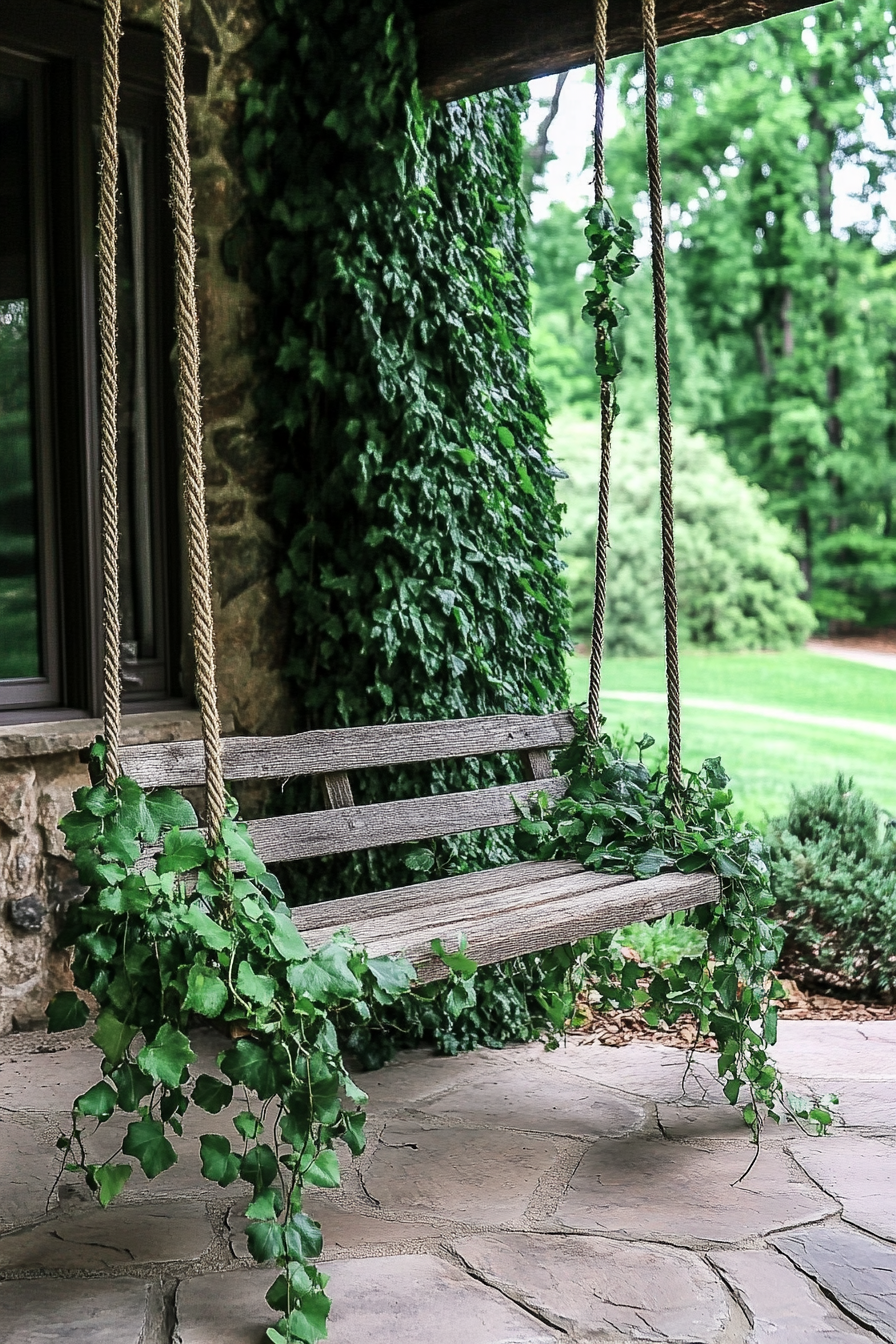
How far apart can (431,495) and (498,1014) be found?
148 centimetres

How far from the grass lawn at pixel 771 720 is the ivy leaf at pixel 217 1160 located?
16.7 ft

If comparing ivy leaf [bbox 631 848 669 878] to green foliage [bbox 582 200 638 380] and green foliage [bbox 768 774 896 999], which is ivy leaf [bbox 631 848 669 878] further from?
green foliage [bbox 768 774 896 999]

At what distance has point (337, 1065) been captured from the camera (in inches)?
79.6

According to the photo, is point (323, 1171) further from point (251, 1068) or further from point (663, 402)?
point (663, 402)

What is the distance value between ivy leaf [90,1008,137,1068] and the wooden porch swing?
0.34 m

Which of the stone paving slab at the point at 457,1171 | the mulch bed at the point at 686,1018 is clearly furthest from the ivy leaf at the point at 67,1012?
the mulch bed at the point at 686,1018

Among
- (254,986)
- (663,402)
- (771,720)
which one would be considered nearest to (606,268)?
(663,402)

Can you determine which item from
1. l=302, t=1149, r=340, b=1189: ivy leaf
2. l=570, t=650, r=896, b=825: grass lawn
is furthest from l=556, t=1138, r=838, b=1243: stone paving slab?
l=570, t=650, r=896, b=825: grass lawn

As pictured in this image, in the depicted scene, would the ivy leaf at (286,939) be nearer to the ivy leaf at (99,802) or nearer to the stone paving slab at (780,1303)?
the ivy leaf at (99,802)

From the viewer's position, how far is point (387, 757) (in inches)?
118

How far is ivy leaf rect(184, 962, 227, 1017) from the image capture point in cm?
190

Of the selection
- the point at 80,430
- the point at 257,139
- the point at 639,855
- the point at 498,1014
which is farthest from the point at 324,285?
the point at 498,1014

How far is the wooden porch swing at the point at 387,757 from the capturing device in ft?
6.77

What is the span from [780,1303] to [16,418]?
9.35 feet
